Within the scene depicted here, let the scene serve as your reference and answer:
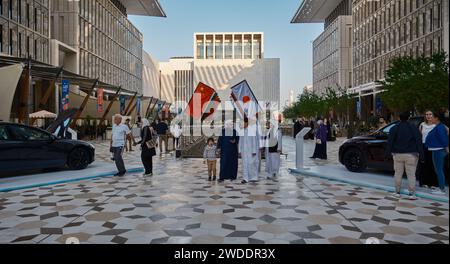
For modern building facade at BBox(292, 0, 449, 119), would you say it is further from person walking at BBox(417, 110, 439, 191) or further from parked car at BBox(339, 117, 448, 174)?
person walking at BBox(417, 110, 439, 191)

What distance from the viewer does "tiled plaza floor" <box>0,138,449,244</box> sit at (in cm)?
470

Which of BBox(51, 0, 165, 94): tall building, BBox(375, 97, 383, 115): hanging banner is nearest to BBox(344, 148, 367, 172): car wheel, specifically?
BBox(375, 97, 383, 115): hanging banner

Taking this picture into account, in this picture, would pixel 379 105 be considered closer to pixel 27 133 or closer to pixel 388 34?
pixel 388 34

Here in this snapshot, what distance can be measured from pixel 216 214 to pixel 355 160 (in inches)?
235

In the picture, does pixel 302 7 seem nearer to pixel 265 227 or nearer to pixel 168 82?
pixel 168 82

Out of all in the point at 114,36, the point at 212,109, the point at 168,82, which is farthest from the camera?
the point at 168,82

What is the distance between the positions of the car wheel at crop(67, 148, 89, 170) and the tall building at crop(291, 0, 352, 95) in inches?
1874

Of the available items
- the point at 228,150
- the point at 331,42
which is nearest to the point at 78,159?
the point at 228,150

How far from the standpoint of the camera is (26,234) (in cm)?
477

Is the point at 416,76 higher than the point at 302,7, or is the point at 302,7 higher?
the point at 302,7

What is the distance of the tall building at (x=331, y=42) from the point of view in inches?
2457
